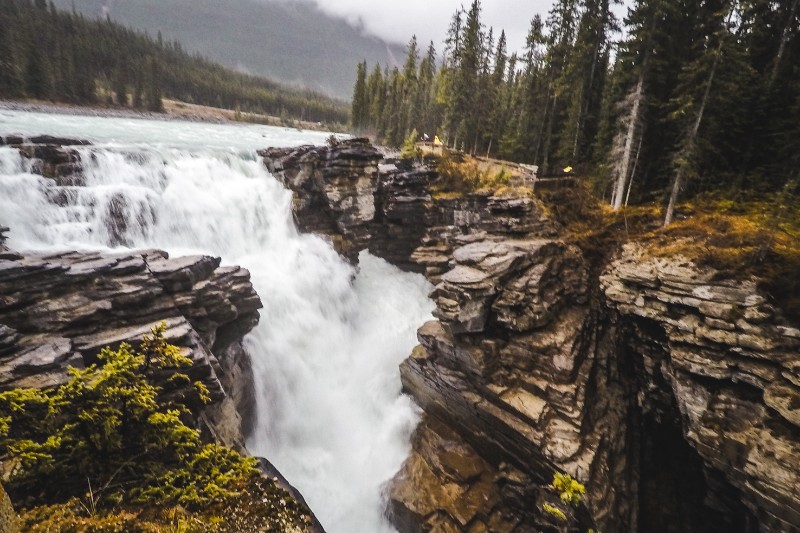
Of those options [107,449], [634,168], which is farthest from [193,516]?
[634,168]

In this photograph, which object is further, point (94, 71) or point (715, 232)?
point (94, 71)

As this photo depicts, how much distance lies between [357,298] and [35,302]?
1753cm

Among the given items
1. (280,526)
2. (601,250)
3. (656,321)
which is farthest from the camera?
(601,250)

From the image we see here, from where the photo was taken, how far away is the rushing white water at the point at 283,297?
53.7 ft

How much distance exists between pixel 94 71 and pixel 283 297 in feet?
304

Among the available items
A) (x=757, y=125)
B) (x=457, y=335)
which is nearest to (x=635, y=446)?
A: (x=457, y=335)

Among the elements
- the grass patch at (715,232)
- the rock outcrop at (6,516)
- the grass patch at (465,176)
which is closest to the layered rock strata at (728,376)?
the grass patch at (715,232)

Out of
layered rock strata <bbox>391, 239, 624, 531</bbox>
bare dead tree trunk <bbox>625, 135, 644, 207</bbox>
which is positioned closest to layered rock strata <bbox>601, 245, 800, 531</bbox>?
layered rock strata <bbox>391, 239, 624, 531</bbox>

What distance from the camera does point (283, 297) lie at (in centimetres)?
2114

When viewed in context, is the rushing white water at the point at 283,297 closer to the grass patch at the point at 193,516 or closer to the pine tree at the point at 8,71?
the grass patch at the point at 193,516

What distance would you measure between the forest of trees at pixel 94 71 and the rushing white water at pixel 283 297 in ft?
174

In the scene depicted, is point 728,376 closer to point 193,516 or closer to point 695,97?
point 695,97

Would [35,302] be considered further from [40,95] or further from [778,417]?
[40,95]

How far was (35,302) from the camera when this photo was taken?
1109 cm
